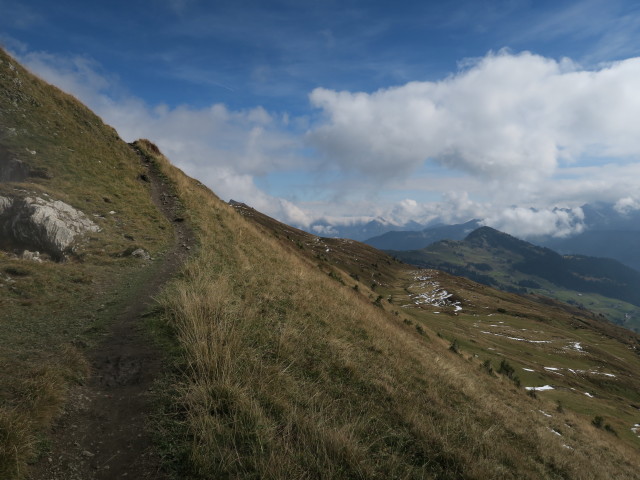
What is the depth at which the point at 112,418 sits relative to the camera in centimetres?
594

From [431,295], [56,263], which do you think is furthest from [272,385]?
[431,295]

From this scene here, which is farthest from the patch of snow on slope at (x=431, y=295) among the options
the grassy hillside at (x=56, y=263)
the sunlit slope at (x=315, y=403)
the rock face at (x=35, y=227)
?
the rock face at (x=35, y=227)

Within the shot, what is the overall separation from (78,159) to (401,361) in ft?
84.3

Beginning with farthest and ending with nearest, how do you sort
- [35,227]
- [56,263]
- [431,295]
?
[431,295]
[35,227]
[56,263]

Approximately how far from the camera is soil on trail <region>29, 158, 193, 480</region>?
16.1ft

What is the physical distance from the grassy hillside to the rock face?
2.03 ft

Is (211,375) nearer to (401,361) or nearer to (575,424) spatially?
(401,361)

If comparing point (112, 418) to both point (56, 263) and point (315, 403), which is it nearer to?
point (315, 403)

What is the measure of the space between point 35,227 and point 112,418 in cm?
1330

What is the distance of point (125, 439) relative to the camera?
5.51m

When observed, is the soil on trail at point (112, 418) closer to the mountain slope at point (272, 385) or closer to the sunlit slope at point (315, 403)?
the mountain slope at point (272, 385)

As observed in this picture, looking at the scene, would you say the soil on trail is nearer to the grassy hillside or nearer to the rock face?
the grassy hillside

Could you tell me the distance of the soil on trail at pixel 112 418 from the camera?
491 centimetres

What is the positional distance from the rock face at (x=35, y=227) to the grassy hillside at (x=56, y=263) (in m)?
0.62
